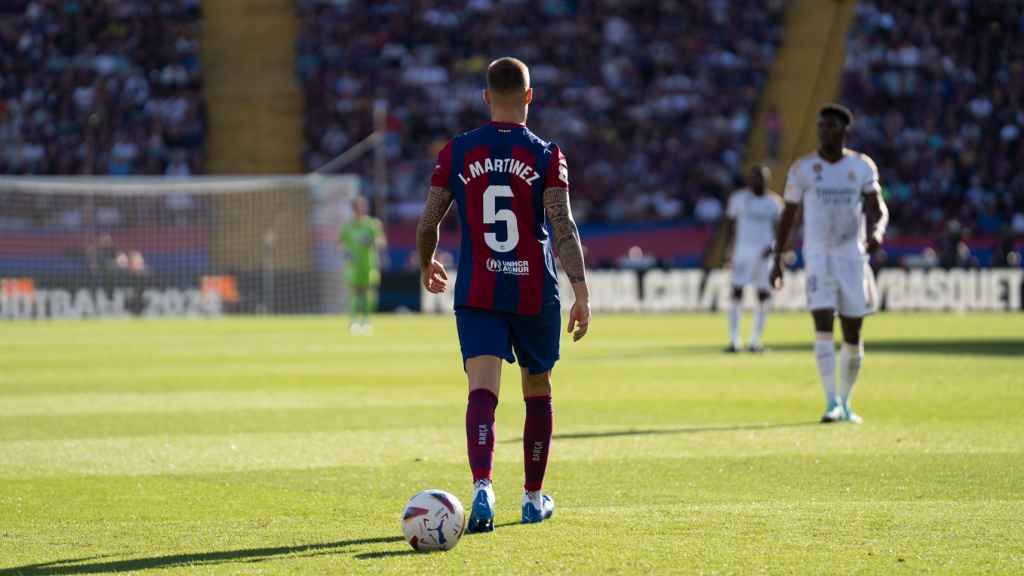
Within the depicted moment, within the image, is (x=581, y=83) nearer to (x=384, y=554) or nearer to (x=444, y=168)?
(x=444, y=168)

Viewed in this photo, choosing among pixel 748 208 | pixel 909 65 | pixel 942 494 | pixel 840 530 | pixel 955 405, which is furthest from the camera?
pixel 909 65

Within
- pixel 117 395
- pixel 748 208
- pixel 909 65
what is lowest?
pixel 117 395

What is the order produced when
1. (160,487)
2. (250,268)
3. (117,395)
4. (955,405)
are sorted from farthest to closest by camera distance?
(250,268) < (117,395) < (955,405) < (160,487)

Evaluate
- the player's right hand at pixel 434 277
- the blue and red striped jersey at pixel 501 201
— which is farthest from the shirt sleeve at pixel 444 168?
the player's right hand at pixel 434 277

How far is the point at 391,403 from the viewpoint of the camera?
15.1 m

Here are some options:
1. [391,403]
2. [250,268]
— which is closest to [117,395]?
[391,403]

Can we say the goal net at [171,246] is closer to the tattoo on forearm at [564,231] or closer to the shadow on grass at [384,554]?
the tattoo on forearm at [564,231]

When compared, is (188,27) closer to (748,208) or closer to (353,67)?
(353,67)

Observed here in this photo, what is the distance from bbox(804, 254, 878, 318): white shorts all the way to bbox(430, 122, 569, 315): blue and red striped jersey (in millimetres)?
5873

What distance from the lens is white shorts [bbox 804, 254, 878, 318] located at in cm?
1304

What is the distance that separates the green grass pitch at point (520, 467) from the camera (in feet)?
22.9

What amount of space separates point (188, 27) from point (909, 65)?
1800 centimetres

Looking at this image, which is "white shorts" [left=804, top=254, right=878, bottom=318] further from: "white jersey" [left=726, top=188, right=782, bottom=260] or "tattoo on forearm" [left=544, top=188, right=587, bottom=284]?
"white jersey" [left=726, top=188, right=782, bottom=260]

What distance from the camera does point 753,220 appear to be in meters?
22.5
